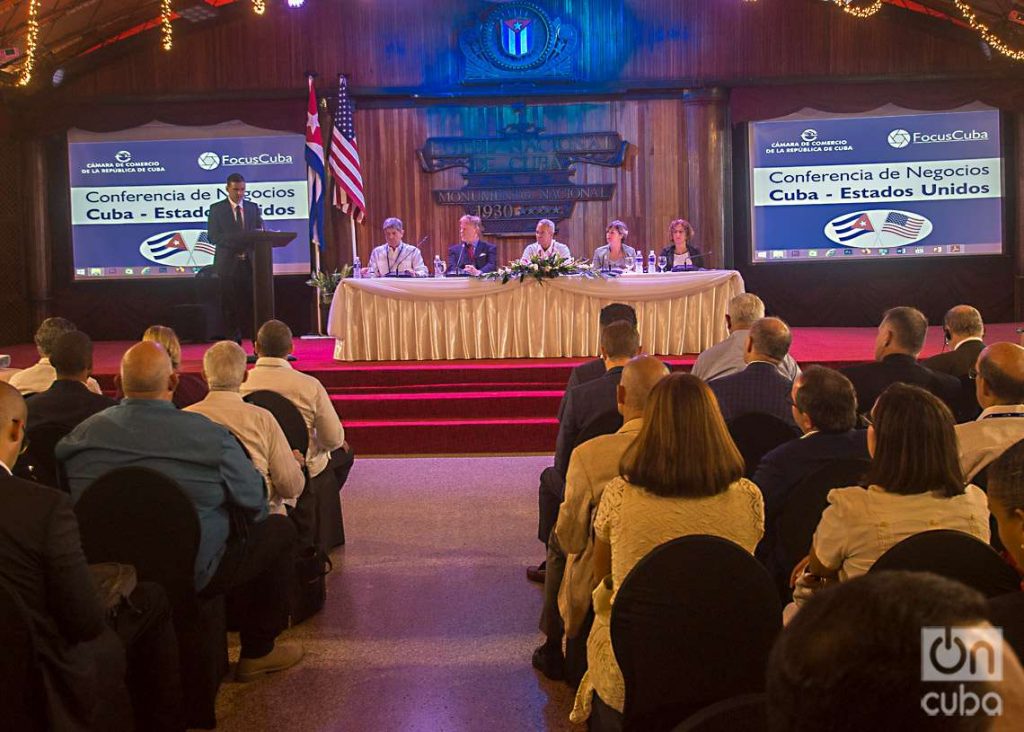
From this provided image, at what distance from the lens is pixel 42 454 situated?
3.48m

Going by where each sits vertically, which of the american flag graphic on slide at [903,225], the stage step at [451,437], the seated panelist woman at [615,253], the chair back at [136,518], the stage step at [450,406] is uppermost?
the american flag graphic on slide at [903,225]

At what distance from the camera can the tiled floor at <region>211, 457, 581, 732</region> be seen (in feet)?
9.59

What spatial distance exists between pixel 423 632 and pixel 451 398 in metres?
3.76

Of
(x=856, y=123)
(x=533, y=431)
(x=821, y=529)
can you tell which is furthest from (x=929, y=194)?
(x=821, y=529)

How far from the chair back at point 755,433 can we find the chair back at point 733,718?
213 centimetres

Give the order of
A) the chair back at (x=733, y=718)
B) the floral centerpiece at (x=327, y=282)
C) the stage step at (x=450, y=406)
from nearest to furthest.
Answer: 1. the chair back at (x=733, y=718)
2. the stage step at (x=450, y=406)
3. the floral centerpiece at (x=327, y=282)

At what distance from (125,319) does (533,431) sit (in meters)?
6.87

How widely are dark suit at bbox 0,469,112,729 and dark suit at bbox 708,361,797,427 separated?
232 centimetres

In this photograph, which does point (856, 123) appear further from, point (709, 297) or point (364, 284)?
point (364, 284)

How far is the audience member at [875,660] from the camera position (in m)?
0.78

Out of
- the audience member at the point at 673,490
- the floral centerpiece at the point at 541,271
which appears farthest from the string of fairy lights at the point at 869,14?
the audience member at the point at 673,490

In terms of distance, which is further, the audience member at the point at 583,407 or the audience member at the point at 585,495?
the audience member at the point at 583,407

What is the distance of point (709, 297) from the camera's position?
8.20 metres

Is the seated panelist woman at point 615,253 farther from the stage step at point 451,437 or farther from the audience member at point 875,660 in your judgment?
the audience member at point 875,660
